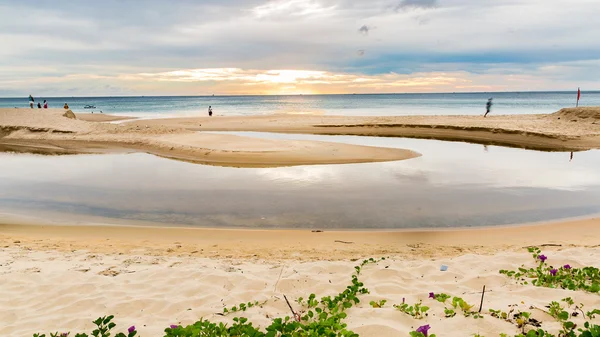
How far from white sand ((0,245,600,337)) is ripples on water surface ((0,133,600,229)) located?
3.32 m

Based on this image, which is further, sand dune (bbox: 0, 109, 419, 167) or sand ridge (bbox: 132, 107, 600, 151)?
sand ridge (bbox: 132, 107, 600, 151)

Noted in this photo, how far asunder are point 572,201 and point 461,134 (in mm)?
21274

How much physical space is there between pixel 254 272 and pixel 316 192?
7.16 m

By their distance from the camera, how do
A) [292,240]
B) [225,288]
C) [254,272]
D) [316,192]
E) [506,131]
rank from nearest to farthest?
[225,288] → [254,272] → [292,240] → [316,192] → [506,131]

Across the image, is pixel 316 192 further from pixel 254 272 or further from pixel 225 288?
pixel 225 288

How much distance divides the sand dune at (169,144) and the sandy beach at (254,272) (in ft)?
35.3

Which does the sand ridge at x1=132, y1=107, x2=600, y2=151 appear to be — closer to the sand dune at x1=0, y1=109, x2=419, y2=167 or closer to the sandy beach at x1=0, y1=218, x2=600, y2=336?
the sand dune at x1=0, y1=109, x2=419, y2=167

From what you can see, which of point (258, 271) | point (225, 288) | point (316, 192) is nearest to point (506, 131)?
point (316, 192)

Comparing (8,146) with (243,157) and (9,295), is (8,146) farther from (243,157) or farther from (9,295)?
(9,295)

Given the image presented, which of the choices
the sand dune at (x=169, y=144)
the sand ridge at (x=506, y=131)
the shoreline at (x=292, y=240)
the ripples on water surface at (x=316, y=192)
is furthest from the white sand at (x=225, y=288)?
the sand ridge at (x=506, y=131)

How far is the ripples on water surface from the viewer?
1087 cm

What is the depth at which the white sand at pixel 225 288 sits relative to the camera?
15.3 ft

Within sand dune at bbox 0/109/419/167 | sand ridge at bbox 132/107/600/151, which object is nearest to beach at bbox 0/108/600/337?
sand dune at bbox 0/109/419/167

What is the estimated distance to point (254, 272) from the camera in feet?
21.4
